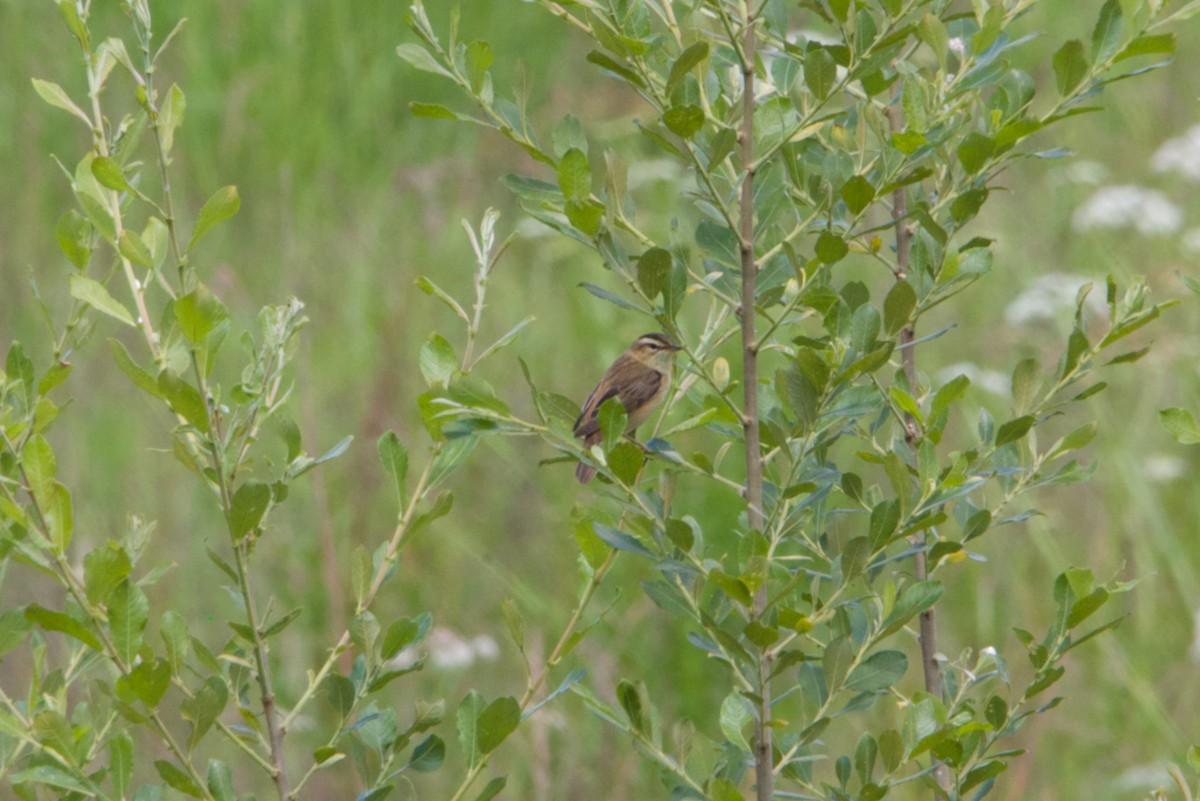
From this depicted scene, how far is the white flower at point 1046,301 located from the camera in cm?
589

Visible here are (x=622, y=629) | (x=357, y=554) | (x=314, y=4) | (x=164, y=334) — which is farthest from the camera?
(x=314, y=4)

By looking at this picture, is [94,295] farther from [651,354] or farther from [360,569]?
[651,354]

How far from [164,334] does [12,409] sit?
234 millimetres

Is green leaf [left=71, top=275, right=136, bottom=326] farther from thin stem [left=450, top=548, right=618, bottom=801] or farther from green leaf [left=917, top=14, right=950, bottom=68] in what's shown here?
green leaf [left=917, top=14, right=950, bottom=68]

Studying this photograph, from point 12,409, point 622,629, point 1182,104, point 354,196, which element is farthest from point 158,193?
point 12,409

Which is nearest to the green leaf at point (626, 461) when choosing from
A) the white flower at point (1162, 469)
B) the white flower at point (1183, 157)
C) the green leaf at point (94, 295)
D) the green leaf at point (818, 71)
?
the green leaf at point (818, 71)

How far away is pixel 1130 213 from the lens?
21.2 ft

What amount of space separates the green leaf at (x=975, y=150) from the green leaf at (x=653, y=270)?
0.37 metres

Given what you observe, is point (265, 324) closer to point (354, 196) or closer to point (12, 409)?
point (12, 409)

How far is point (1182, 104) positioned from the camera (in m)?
8.16

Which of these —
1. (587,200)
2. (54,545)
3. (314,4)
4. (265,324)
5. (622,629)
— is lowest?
(622,629)

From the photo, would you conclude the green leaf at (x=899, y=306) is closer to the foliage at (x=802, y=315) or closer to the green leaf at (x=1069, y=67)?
the foliage at (x=802, y=315)

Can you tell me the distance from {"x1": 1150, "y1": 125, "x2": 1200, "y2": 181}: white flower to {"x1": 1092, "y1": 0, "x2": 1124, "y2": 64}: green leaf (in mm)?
5007

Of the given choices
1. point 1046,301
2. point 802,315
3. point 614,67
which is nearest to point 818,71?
point 614,67
